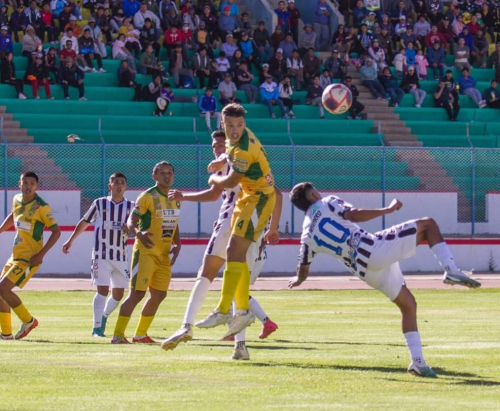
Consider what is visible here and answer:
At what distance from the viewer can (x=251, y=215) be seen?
1116cm

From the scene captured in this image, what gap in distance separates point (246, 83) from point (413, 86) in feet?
20.6

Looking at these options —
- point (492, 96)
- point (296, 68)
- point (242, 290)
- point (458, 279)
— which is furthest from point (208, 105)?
point (458, 279)

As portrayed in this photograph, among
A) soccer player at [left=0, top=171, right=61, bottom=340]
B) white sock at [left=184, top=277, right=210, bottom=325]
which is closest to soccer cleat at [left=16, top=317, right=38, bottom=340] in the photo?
soccer player at [left=0, top=171, right=61, bottom=340]

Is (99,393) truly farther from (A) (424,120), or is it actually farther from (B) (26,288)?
(A) (424,120)

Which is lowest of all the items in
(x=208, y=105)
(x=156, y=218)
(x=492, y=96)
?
(x=156, y=218)

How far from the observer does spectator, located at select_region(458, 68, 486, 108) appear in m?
38.9

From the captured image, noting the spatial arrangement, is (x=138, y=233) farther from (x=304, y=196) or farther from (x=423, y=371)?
(x=423, y=371)

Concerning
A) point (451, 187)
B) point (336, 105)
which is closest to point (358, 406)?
point (336, 105)

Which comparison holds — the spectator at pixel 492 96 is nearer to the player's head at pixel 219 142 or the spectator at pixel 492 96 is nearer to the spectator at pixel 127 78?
the spectator at pixel 127 78

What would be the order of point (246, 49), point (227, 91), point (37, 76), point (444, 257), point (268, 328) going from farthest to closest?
point (246, 49) < point (227, 91) < point (37, 76) < point (268, 328) < point (444, 257)

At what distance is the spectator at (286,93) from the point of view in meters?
35.7

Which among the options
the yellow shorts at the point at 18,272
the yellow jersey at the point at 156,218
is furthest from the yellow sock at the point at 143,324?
the yellow shorts at the point at 18,272

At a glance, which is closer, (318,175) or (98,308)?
(98,308)

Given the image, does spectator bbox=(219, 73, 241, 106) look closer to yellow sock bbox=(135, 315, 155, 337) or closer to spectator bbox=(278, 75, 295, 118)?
spectator bbox=(278, 75, 295, 118)
